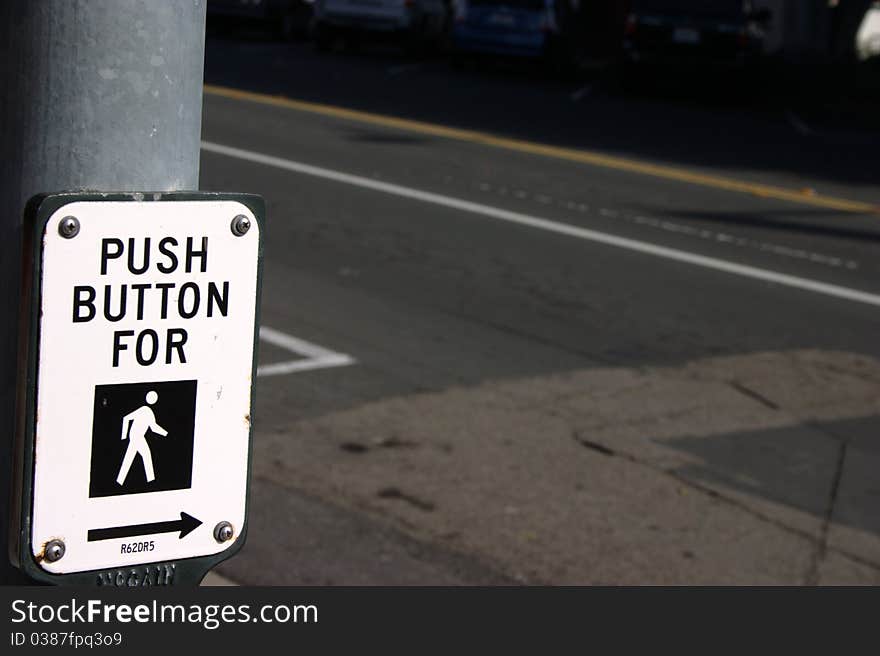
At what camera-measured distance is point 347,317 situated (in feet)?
33.1

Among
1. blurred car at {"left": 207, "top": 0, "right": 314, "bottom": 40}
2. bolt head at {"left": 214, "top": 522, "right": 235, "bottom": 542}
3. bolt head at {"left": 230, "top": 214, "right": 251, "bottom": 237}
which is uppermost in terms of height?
bolt head at {"left": 230, "top": 214, "right": 251, "bottom": 237}

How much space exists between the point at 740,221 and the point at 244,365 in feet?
41.5

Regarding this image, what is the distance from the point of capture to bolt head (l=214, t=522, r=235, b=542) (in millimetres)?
1769

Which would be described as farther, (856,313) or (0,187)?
(856,313)

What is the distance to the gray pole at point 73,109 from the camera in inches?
63.7

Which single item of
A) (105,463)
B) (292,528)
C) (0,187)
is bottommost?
(292,528)

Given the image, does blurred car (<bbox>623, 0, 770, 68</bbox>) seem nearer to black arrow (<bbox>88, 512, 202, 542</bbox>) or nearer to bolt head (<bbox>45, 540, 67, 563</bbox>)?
black arrow (<bbox>88, 512, 202, 542</bbox>)

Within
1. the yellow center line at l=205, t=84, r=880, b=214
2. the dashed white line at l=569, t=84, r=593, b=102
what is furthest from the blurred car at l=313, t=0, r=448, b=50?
the yellow center line at l=205, t=84, r=880, b=214

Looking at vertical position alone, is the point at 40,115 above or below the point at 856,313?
above

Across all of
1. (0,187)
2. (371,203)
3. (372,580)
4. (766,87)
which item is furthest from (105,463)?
(766,87)

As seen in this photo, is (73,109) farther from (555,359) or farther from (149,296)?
(555,359)

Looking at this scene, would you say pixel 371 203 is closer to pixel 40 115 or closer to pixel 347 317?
pixel 347 317

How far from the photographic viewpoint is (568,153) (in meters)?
17.4

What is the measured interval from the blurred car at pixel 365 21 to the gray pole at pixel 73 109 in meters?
28.5
